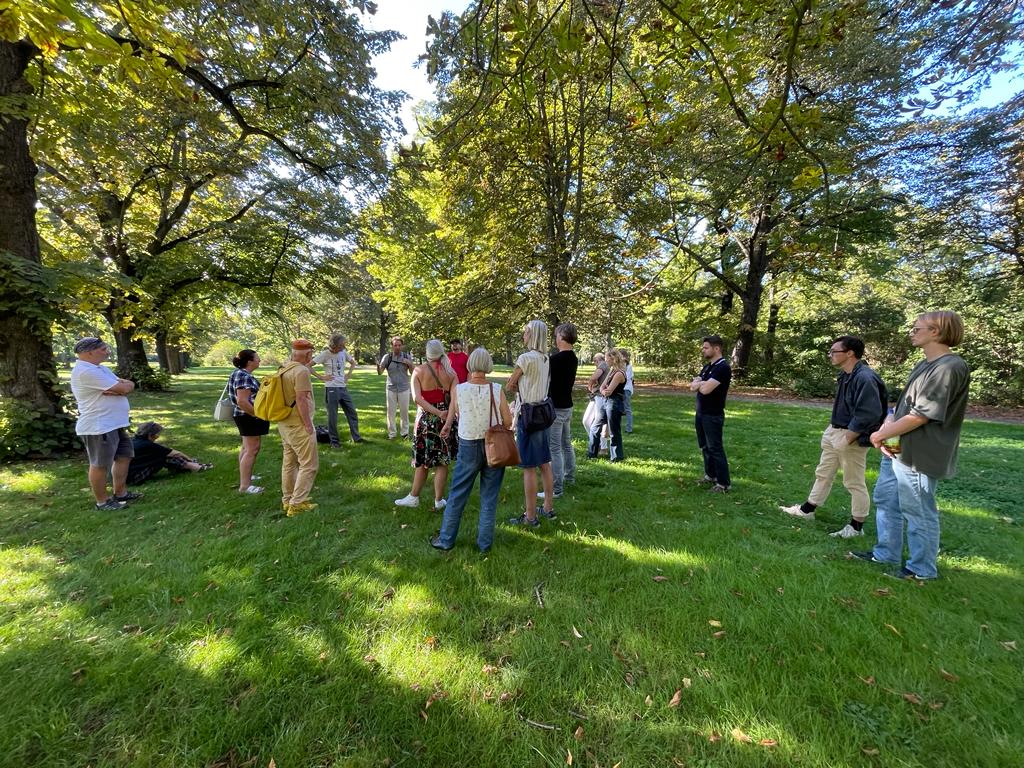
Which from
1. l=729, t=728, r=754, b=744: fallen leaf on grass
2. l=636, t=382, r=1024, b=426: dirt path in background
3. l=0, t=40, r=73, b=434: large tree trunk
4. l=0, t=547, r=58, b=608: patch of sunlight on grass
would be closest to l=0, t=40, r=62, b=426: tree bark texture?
l=0, t=40, r=73, b=434: large tree trunk

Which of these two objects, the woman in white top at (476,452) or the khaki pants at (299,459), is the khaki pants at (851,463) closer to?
the woman in white top at (476,452)

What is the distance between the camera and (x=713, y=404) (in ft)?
16.7

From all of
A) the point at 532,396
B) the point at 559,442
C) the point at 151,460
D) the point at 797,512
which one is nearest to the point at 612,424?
the point at 559,442

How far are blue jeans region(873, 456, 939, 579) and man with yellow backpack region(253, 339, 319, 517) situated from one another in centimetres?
565

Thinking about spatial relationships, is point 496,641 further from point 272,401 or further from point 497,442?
point 272,401

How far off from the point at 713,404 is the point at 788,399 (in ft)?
44.4

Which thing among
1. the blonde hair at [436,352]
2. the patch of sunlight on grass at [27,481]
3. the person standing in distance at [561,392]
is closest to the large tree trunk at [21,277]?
the patch of sunlight on grass at [27,481]

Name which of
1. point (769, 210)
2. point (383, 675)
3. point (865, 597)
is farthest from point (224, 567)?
point (769, 210)

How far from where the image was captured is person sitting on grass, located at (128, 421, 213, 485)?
208 inches

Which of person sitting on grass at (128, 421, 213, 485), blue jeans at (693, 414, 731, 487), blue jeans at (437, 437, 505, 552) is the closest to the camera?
blue jeans at (437, 437, 505, 552)

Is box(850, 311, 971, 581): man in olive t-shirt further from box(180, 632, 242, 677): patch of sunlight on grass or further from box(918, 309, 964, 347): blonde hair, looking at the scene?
box(180, 632, 242, 677): patch of sunlight on grass

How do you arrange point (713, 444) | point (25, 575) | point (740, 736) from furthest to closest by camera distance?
point (713, 444) < point (25, 575) < point (740, 736)

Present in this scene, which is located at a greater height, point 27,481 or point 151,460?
point 151,460

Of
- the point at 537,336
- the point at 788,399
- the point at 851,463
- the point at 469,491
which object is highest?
the point at 537,336
